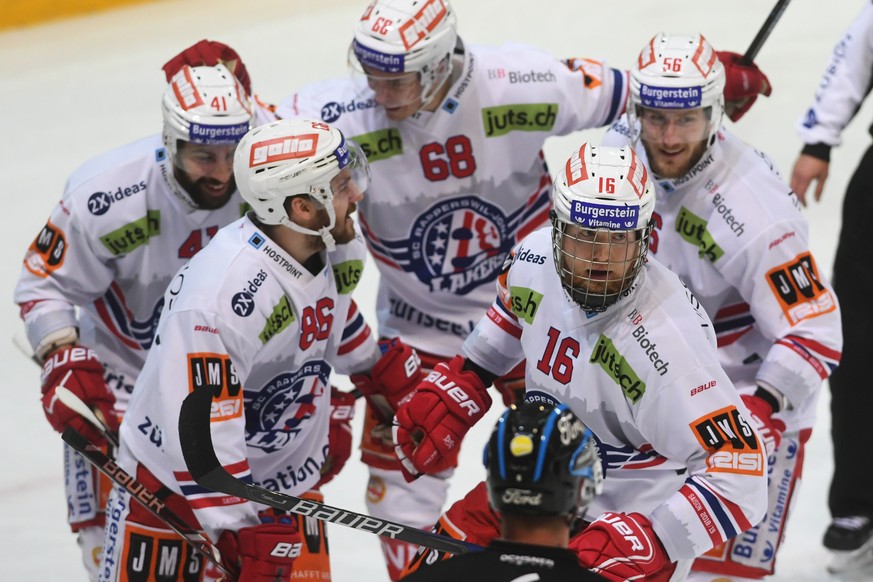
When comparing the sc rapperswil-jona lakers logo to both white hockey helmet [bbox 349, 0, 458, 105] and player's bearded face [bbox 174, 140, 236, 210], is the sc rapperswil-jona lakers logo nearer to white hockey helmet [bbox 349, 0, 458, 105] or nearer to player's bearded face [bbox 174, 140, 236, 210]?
white hockey helmet [bbox 349, 0, 458, 105]

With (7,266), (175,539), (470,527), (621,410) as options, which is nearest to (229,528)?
(175,539)

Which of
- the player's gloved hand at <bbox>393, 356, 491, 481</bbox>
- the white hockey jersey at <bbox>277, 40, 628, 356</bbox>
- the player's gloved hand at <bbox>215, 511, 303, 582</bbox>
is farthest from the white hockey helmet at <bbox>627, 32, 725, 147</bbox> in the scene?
the player's gloved hand at <bbox>215, 511, 303, 582</bbox>

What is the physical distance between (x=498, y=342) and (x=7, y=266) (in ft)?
11.5

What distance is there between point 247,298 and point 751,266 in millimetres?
1285

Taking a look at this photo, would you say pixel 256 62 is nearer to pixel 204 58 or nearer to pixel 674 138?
pixel 204 58

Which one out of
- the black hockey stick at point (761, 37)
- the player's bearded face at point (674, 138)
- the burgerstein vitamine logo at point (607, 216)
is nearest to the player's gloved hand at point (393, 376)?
the player's bearded face at point (674, 138)

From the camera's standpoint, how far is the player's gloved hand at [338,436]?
14.2 ft

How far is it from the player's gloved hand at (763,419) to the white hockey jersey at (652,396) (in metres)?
0.47

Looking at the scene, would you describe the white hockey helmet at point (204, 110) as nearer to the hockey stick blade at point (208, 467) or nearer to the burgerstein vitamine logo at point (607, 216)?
the hockey stick blade at point (208, 467)

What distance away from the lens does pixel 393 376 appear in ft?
13.8

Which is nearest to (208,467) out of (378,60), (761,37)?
(378,60)

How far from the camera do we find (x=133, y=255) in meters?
4.21

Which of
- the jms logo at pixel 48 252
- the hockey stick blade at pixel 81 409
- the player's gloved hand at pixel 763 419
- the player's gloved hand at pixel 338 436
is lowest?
the player's gloved hand at pixel 338 436

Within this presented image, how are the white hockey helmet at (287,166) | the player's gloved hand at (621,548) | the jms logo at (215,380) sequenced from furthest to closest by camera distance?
the white hockey helmet at (287,166), the jms logo at (215,380), the player's gloved hand at (621,548)
